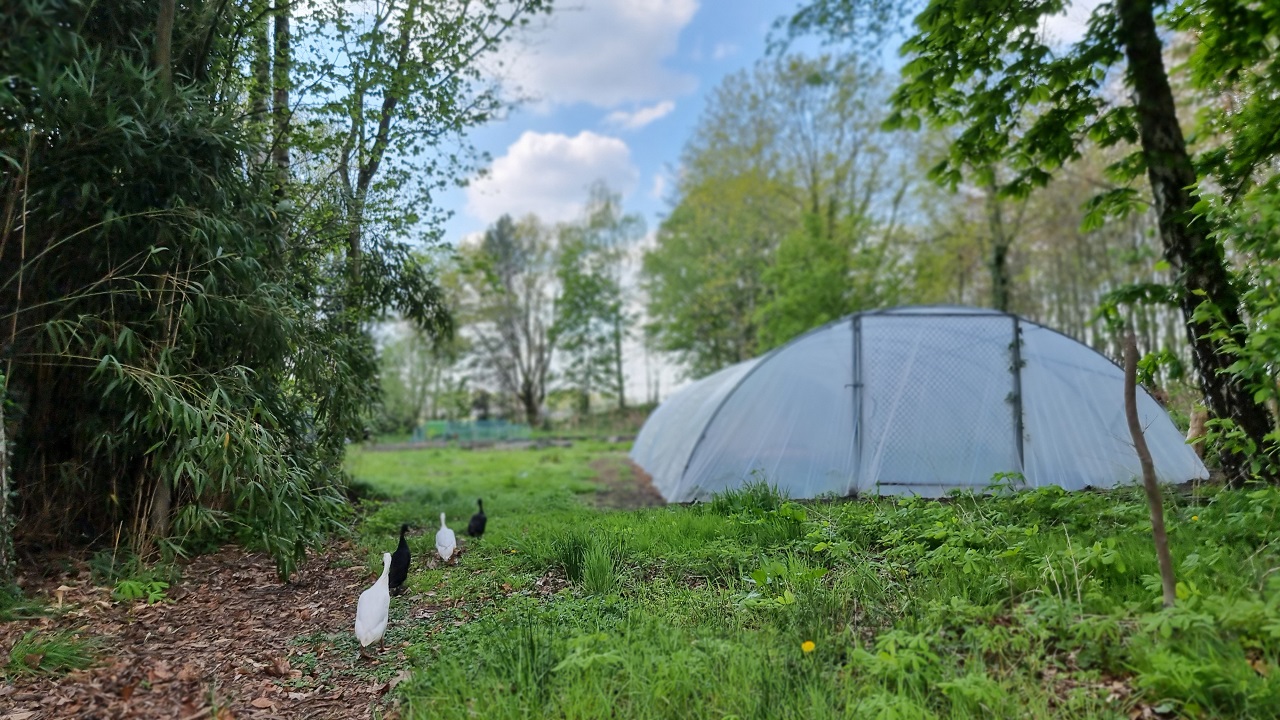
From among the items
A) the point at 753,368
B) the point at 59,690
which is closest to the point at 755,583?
the point at 59,690

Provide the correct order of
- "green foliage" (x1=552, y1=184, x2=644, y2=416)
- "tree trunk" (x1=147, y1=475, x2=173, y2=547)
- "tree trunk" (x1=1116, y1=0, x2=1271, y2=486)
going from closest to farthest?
"tree trunk" (x1=147, y1=475, x2=173, y2=547) → "tree trunk" (x1=1116, y1=0, x2=1271, y2=486) → "green foliage" (x1=552, y1=184, x2=644, y2=416)

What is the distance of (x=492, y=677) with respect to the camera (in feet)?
8.67

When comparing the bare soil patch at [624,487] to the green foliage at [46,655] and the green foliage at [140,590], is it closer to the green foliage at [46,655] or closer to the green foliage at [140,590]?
the green foliage at [140,590]

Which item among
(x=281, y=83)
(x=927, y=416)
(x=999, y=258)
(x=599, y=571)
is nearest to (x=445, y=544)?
(x=599, y=571)

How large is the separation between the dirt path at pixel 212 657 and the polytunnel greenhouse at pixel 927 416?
397 cm

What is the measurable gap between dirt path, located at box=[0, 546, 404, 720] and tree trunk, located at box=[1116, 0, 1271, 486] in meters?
5.48

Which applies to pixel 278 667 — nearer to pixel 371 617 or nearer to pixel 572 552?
pixel 371 617

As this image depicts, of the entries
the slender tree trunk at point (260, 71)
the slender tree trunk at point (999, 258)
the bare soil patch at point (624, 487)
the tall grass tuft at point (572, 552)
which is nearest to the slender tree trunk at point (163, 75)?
the slender tree trunk at point (260, 71)

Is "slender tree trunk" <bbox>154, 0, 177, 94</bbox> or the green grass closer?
the green grass

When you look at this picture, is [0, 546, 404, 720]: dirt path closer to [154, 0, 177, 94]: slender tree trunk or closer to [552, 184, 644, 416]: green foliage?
[154, 0, 177, 94]: slender tree trunk

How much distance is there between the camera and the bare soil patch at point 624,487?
8.59 m

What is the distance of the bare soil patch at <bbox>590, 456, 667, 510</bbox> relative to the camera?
338 inches

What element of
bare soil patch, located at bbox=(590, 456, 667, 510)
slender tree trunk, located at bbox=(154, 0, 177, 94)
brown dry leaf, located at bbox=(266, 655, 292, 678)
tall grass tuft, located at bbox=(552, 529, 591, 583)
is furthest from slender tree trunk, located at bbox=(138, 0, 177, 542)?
bare soil patch, located at bbox=(590, 456, 667, 510)

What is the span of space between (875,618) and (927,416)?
4.09 m
